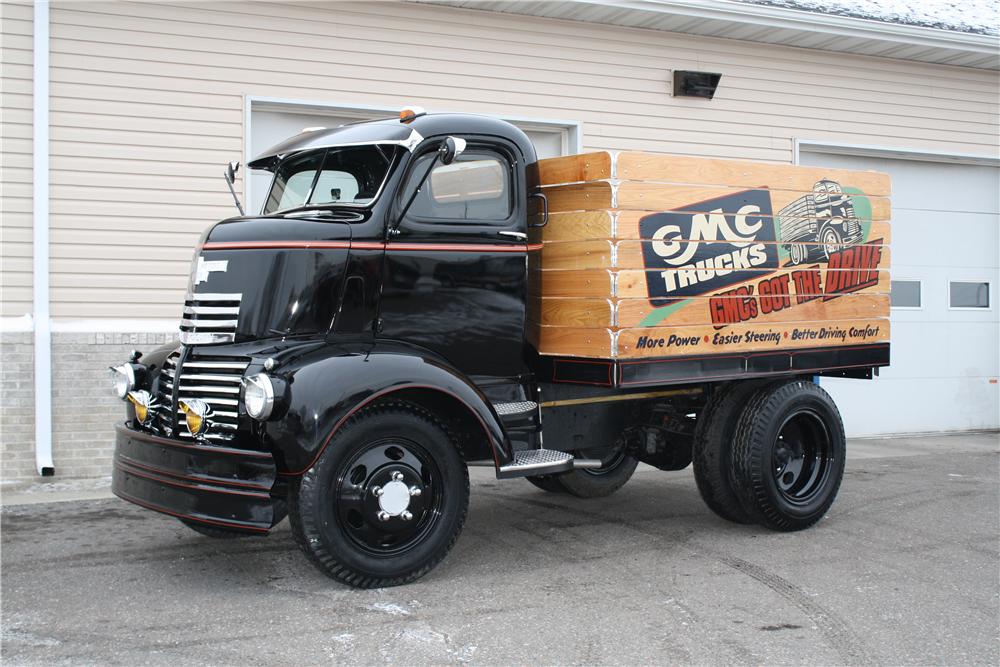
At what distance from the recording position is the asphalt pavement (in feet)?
14.0

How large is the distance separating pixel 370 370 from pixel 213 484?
950mm

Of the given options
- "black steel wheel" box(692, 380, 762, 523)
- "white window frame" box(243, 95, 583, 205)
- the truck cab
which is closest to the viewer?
the truck cab

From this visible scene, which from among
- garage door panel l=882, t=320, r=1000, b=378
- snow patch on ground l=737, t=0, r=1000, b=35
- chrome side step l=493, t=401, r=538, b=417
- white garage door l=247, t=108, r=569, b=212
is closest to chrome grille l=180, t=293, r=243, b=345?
chrome side step l=493, t=401, r=538, b=417

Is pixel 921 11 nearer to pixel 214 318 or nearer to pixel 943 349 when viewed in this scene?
pixel 943 349

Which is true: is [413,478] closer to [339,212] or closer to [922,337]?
[339,212]

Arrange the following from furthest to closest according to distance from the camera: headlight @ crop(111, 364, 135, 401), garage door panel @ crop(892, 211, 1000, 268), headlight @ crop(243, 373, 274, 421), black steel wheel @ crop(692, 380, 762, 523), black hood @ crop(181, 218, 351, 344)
Result: garage door panel @ crop(892, 211, 1000, 268)
black steel wheel @ crop(692, 380, 762, 523)
headlight @ crop(111, 364, 135, 401)
black hood @ crop(181, 218, 351, 344)
headlight @ crop(243, 373, 274, 421)

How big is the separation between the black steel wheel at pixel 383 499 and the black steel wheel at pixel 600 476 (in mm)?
2271

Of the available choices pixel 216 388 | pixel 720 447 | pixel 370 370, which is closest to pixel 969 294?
pixel 720 447

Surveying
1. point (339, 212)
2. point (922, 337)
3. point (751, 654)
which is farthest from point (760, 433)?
point (922, 337)

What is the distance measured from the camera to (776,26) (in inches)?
420

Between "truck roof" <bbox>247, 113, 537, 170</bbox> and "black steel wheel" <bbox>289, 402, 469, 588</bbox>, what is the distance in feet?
5.28

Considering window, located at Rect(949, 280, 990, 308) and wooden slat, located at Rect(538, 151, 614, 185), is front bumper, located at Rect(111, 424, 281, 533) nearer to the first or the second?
wooden slat, located at Rect(538, 151, 614, 185)

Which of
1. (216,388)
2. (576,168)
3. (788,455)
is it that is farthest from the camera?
(788,455)

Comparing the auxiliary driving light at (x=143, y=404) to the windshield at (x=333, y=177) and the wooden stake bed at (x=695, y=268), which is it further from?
the wooden stake bed at (x=695, y=268)
